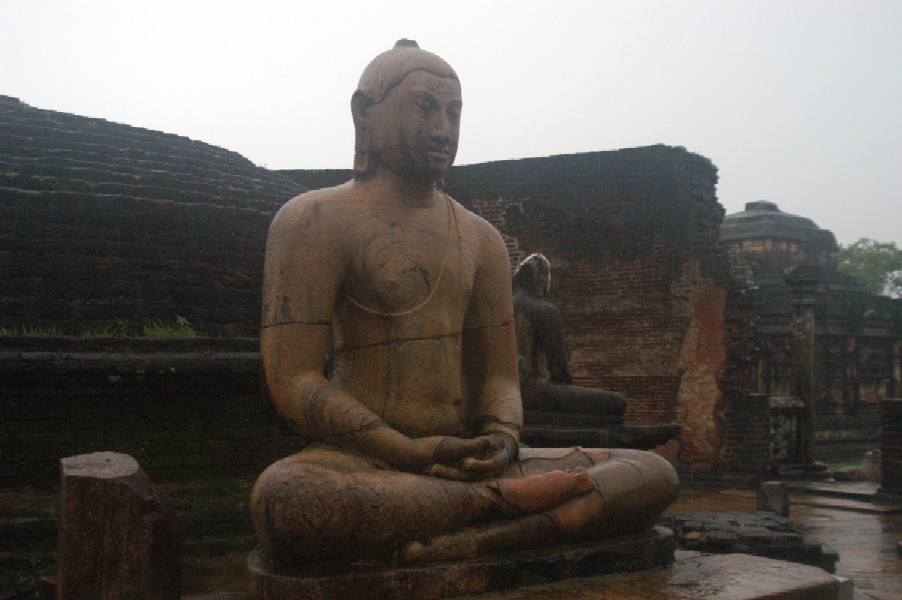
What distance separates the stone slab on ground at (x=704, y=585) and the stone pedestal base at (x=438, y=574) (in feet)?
0.14

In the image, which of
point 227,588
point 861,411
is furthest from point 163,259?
point 861,411

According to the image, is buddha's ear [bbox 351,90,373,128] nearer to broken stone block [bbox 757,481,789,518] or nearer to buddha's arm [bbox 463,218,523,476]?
buddha's arm [bbox 463,218,523,476]

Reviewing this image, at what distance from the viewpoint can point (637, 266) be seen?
48.2ft

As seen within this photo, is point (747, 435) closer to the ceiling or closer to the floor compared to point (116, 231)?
closer to the floor

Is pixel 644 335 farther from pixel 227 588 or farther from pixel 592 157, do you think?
pixel 227 588

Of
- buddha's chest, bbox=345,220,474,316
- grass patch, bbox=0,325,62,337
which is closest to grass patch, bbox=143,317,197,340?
grass patch, bbox=0,325,62,337

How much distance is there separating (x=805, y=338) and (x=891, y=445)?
12.2 ft

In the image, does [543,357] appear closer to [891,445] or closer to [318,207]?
[891,445]

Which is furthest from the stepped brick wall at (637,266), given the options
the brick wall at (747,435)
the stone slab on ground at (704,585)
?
the stone slab on ground at (704,585)

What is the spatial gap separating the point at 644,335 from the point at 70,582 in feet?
38.8

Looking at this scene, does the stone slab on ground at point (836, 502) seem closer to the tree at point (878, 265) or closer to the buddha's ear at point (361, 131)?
the buddha's ear at point (361, 131)

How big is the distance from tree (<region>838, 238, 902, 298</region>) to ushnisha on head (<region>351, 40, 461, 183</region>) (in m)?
38.5

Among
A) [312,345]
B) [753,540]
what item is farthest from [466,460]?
[753,540]

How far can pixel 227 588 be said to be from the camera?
4.34 meters
